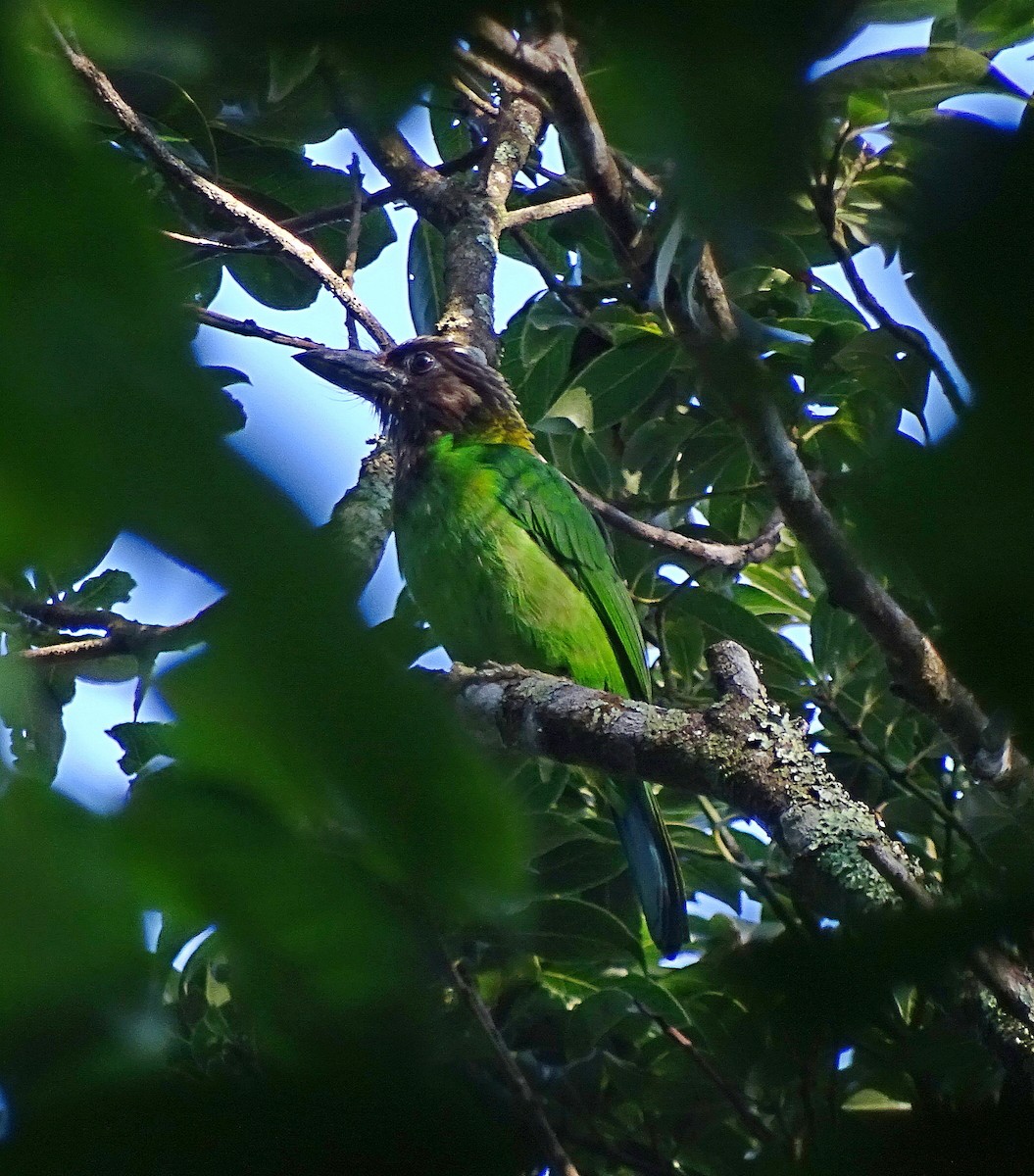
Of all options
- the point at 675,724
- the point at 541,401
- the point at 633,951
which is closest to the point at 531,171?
the point at 541,401

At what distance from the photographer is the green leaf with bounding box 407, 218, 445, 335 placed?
4414 mm

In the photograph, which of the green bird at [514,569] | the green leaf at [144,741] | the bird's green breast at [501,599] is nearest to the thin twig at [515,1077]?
the green leaf at [144,741]

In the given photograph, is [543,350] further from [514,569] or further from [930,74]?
[930,74]

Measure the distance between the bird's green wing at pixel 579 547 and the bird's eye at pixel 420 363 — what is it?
2.00ft

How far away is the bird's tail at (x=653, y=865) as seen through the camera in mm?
3219

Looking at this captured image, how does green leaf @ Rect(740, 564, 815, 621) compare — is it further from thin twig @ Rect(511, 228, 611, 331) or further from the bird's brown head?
the bird's brown head

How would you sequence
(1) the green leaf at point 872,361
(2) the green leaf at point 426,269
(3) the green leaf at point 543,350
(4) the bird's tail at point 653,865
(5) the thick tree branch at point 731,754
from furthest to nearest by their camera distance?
1. (2) the green leaf at point 426,269
2. (3) the green leaf at point 543,350
3. (4) the bird's tail at point 653,865
4. (1) the green leaf at point 872,361
5. (5) the thick tree branch at point 731,754

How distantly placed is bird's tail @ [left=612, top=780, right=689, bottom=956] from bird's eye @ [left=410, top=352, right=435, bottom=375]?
1807mm

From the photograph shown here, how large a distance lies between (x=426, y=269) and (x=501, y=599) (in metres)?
1.21

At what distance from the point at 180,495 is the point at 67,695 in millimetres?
2950

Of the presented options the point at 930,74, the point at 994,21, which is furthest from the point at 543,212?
the point at 994,21

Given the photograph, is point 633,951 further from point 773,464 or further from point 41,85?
point 41,85

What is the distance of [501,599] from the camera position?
13.4 feet

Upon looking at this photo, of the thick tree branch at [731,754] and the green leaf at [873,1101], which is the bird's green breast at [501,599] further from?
the green leaf at [873,1101]
